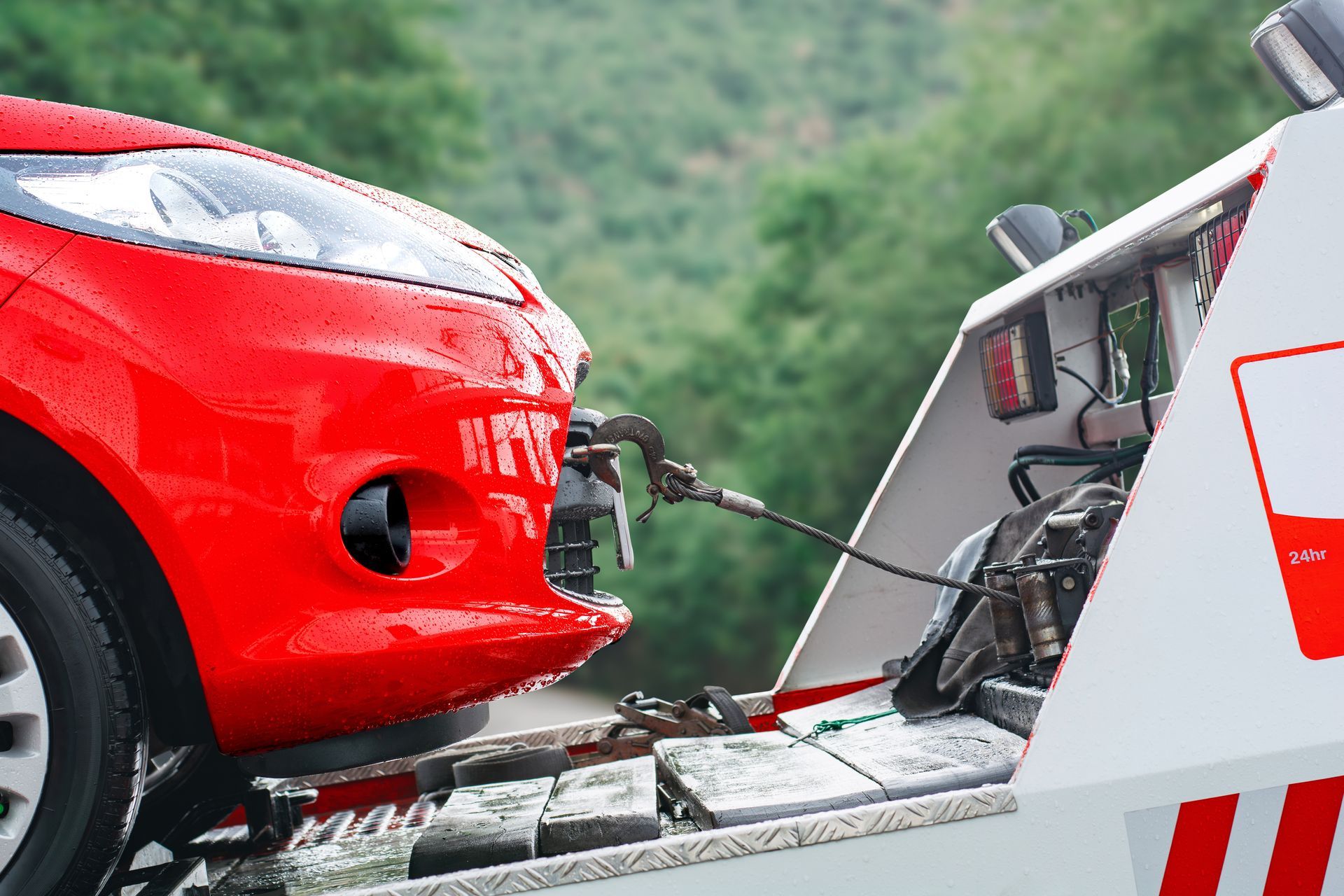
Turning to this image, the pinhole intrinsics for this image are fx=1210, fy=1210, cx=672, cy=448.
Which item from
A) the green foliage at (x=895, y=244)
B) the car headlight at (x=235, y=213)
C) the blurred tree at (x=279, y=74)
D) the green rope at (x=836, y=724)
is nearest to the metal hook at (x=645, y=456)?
the car headlight at (x=235, y=213)

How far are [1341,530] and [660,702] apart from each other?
179cm

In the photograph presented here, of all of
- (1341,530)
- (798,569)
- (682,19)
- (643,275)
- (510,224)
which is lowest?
(798,569)

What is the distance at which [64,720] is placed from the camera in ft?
5.40

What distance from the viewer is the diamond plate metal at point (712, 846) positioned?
155 cm

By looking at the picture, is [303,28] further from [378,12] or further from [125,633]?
[125,633]

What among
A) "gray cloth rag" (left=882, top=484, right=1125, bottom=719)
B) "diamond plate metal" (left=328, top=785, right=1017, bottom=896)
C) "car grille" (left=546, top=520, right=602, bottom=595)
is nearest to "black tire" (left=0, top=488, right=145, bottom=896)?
"diamond plate metal" (left=328, top=785, right=1017, bottom=896)

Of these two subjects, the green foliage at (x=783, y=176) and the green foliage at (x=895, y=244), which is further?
the green foliage at (x=895, y=244)

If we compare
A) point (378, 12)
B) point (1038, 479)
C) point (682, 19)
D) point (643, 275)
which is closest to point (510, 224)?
point (643, 275)

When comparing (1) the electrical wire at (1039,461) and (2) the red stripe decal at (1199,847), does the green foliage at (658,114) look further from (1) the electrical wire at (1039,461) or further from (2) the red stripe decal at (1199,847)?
(2) the red stripe decal at (1199,847)

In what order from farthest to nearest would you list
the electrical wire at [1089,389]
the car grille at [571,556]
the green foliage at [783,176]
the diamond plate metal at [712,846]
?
the green foliage at [783,176], the electrical wire at [1089,389], the car grille at [571,556], the diamond plate metal at [712,846]

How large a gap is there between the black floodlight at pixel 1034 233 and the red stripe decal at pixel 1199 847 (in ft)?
5.67

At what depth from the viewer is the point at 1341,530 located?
1750 mm

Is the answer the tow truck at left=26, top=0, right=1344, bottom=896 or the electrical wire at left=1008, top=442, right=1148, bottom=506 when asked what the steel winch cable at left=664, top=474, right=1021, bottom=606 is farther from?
the electrical wire at left=1008, top=442, right=1148, bottom=506

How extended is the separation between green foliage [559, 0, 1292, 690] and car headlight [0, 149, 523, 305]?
37.8 feet
